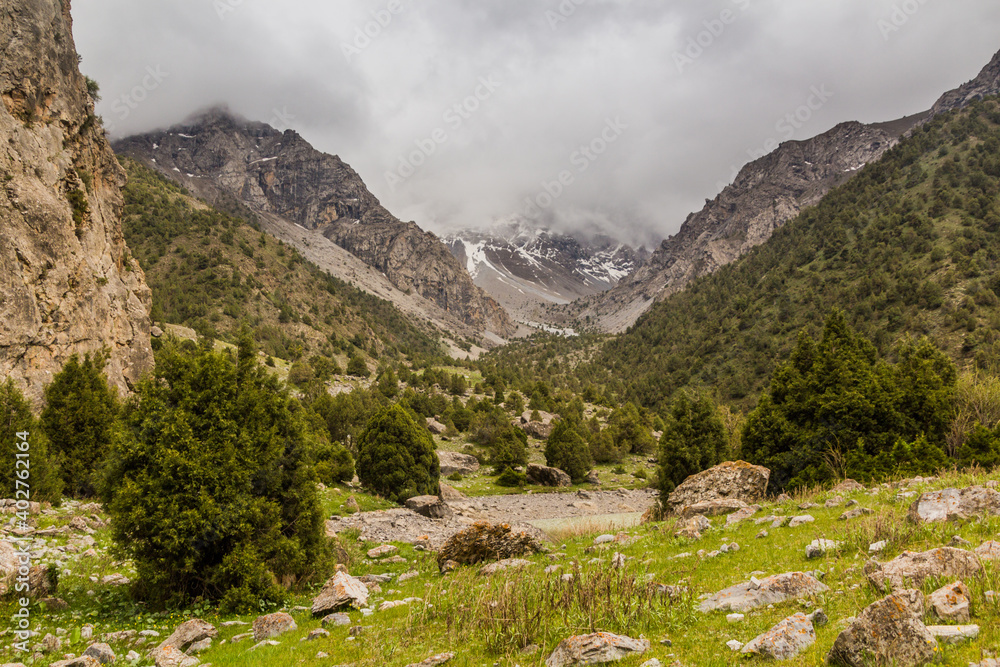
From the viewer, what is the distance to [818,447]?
66.5 ft

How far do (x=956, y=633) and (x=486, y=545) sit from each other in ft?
32.9

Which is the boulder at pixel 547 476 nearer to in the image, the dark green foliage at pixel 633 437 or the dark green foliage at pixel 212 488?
the dark green foliage at pixel 633 437

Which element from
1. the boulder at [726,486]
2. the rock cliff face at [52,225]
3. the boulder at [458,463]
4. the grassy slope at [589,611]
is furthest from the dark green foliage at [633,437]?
the grassy slope at [589,611]

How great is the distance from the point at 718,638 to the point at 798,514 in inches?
350

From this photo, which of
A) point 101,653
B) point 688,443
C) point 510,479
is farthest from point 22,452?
point 510,479

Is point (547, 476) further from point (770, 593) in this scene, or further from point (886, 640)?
point (886, 640)

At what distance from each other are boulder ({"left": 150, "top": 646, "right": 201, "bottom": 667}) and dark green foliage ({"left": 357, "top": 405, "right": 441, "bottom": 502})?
73.5 ft

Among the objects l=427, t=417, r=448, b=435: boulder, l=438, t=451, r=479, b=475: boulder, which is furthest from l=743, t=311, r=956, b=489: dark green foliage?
l=427, t=417, r=448, b=435: boulder

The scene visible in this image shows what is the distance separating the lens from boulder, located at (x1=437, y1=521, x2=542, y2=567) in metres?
12.6

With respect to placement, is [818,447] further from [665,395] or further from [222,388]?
[665,395]

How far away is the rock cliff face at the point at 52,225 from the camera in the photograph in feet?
76.9

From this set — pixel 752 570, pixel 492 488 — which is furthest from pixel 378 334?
pixel 752 570

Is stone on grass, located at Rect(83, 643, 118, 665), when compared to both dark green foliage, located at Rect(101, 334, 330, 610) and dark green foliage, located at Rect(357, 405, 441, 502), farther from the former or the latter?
dark green foliage, located at Rect(357, 405, 441, 502)

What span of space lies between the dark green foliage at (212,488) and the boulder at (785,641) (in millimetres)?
9288
